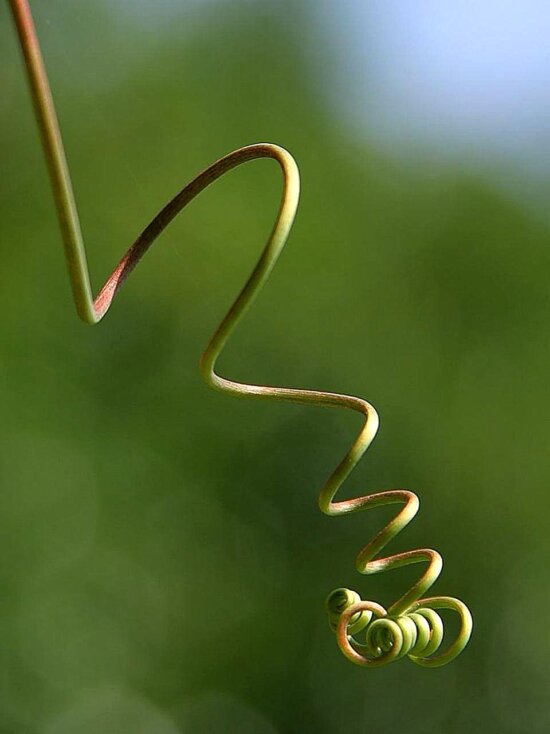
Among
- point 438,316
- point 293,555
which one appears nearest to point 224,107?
point 438,316

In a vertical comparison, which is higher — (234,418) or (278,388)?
(278,388)

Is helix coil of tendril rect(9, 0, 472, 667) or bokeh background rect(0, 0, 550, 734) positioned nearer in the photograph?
helix coil of tendril rect(9, 0, 472, 667)

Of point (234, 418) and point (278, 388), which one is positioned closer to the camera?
point (278, 388)

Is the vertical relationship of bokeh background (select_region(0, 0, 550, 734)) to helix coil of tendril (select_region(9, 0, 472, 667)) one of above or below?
below

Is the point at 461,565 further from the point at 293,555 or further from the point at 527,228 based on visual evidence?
the point at 527,228
